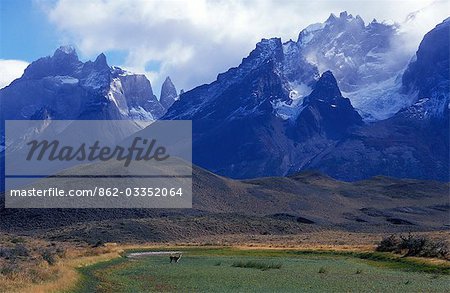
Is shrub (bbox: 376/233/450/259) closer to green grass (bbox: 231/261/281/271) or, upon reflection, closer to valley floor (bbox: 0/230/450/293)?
valley floor (bbox: 0/230/450/293)

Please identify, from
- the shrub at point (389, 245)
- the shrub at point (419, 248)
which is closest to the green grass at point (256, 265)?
the shrub at point (419, 248)

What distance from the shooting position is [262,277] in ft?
193

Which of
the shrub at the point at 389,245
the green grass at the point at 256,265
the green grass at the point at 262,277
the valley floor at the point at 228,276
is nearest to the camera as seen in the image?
the valley floor at the point at 228,276

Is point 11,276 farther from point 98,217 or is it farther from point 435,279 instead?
point 98,217

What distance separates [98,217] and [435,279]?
130193 millimetres

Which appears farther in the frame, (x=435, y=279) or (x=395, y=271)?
(x=395, y=271)

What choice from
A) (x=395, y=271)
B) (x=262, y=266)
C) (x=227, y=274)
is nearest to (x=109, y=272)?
(x=227, y=274)

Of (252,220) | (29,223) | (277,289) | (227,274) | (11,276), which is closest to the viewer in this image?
Answer: (11,276)

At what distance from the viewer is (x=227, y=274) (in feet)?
200

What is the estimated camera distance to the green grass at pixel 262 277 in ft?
161

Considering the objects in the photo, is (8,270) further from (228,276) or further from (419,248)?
(419,248)

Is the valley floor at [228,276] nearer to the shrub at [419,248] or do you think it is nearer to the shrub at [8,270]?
the shrub at [8,270]

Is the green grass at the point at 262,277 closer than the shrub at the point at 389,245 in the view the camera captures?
Yes

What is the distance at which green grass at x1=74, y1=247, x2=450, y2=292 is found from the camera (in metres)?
49.0
